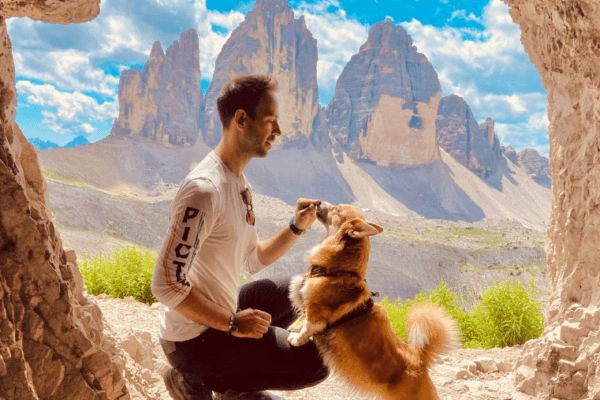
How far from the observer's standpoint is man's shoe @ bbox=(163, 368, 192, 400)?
75.8 inches

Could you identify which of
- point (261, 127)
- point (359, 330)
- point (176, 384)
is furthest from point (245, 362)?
point (261, 127)

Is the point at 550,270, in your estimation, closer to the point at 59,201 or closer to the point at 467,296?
the point at 467,296

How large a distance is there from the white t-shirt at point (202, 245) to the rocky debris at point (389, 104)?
70.8 meters

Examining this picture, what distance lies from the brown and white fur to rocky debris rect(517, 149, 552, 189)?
3479 inches

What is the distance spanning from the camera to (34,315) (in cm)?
134

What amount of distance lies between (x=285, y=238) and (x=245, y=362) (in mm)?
772

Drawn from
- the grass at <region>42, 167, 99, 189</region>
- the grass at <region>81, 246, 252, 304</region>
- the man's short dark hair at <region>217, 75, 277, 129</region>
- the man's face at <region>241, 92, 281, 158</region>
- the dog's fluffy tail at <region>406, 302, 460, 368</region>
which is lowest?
the grass at <region>42, 167, 99, 189</region>

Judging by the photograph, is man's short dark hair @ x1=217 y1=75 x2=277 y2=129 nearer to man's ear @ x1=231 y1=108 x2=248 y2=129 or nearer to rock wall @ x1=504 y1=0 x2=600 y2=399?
man's ear @ x1=231 y1=108 x2=248 y2=129

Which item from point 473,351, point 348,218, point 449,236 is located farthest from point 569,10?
point 449,236

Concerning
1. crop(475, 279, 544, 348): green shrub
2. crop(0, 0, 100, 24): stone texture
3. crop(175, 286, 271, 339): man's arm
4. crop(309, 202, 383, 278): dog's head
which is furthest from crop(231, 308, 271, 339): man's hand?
crop(475, 279, 544, 348): green shrub

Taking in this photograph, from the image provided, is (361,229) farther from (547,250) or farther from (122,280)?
(122,280)

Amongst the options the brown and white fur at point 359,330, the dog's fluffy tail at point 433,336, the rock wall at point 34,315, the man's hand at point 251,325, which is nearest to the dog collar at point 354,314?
the brown and white fur at point 359,330

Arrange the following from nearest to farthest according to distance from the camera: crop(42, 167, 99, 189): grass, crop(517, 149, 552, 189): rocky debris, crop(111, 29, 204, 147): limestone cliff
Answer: crop(42, 167, 99, 189): grass
crop(111, 29, 204, 147): limestone cliff
crop(517, 149, 552, 189): rocky debris

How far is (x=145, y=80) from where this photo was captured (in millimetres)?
58844
